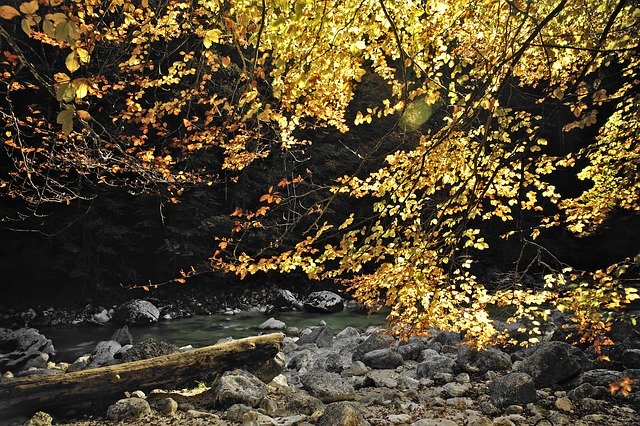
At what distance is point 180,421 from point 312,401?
1.54 meters

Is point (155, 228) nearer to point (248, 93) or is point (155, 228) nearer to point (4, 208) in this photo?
point (4, 208)

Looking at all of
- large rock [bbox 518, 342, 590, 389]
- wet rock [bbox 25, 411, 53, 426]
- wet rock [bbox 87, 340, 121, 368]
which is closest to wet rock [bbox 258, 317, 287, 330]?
wet rock [bbox 87, 340, 121, 368]

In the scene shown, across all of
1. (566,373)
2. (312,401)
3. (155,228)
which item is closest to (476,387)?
(566,373)

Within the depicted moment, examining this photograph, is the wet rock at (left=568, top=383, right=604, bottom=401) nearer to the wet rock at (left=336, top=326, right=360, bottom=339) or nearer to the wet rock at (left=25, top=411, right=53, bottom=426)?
the wet rock at (left=336, top=326, right=360, bottom=339)

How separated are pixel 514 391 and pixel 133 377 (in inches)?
186

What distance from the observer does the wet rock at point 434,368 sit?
689cm

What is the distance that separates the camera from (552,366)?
615cm

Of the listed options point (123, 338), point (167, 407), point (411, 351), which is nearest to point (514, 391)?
point (411, 351)

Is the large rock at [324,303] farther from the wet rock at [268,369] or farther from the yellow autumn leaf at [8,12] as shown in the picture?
the yellow autumn leaf at [8,12]

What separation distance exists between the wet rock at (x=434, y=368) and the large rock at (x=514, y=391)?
46.8 inches

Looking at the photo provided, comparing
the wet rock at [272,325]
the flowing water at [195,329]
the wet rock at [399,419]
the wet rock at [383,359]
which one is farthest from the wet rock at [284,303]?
the wet rock at [399,419]

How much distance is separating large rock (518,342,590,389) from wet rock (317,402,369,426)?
8.79 ft

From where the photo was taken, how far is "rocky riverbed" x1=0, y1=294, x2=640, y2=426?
523cm

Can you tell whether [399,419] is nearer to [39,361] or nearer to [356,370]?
[356,370]
